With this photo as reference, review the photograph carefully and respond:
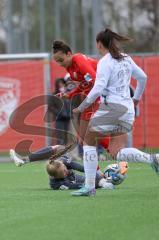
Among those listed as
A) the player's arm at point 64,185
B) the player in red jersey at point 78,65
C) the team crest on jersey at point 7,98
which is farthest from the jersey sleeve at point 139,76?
the team crest on jersey at point 7,98

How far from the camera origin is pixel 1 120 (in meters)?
20.1

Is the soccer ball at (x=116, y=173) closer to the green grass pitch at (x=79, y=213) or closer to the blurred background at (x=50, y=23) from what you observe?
the green grass pitch at (x=79, y=213)

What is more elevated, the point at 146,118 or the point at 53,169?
the point at 53,169

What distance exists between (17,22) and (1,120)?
19.5 feet

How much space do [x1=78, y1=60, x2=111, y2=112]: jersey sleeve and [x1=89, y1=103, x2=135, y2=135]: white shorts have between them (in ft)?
0.95

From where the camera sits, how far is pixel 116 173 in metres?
11.1

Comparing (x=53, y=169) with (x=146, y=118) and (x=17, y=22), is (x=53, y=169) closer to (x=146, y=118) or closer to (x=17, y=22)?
(x=146, y=118)

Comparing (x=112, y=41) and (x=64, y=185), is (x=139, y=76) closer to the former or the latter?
(x=112, y=41)

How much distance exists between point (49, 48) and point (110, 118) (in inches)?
612

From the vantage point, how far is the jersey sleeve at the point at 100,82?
9.28m

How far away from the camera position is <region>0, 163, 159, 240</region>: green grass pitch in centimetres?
711

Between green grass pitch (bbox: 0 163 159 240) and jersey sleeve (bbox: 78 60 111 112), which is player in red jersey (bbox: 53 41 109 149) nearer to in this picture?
jersey sleeve (bbox: 78 60 111 112)

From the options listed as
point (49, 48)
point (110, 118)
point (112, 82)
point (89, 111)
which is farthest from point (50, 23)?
point (112, 82)

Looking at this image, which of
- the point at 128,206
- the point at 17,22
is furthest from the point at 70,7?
the point at 128,206
